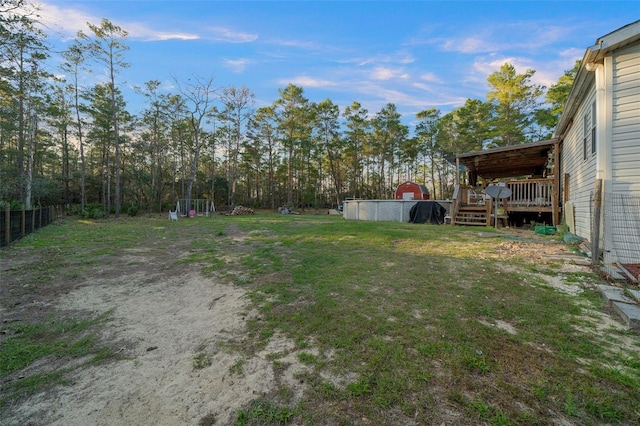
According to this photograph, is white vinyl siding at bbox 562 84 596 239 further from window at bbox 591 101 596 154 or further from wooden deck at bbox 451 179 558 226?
wooden deck at bbox 451 179 558 226

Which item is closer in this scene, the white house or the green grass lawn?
the green grass lawn

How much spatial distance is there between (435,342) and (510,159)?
12533 mm

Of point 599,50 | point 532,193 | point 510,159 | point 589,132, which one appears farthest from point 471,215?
point 599,50

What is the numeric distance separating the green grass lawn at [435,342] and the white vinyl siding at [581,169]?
2.63 meters

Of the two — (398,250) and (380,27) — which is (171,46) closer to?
(380,27)

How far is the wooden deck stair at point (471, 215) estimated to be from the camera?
10.7 meters

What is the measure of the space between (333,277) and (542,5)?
29.2 feet

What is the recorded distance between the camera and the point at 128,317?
3.16 meters

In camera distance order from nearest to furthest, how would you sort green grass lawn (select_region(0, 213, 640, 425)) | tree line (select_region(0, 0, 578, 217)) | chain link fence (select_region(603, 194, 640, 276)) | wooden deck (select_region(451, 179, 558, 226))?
1. green grass lawn (select_region(0, 213, 640, 425))
2. chain link fence (select_region(603, 194, 640, 276))
3. wooden deck (select_region(451, 179, 558, 226))
4. tree line (select_region(0, 0, 578, 217))

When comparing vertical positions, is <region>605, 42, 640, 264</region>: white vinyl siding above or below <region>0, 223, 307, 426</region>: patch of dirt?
above

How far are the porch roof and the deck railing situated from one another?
4.13 ft

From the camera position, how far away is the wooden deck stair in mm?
10695

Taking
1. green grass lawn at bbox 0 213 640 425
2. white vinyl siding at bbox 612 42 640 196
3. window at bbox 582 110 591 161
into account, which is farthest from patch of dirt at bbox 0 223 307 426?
window at bbox 582 110 591 161

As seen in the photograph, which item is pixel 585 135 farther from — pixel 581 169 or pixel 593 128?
pixel 593 128
